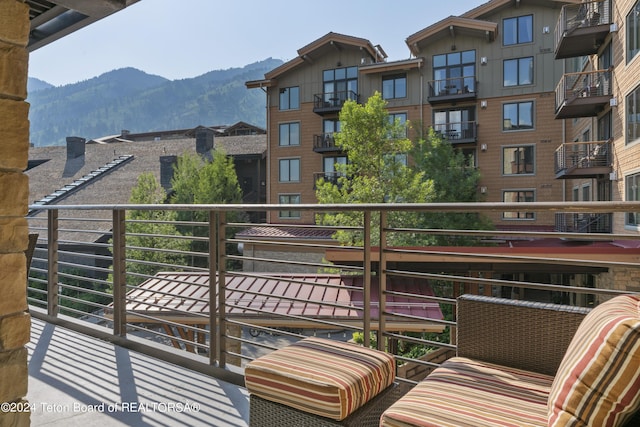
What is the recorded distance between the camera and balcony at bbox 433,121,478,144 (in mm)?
18719

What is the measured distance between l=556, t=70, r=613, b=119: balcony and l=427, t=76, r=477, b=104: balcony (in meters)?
4.25

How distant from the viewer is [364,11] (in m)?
66.8

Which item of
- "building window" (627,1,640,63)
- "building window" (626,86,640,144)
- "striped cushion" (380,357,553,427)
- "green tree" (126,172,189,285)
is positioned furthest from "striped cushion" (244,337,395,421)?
"green tree" (126,172,189,285)

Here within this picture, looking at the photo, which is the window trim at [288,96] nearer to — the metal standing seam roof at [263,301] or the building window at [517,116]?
the building window at [517,116]

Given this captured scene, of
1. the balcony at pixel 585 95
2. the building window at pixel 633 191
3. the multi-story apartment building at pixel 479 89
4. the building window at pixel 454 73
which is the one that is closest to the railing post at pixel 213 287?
the building window at pixel 633 191

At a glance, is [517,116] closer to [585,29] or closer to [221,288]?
[585,29]

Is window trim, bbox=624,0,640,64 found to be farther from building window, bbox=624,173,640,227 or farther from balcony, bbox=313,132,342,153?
balcony, bbox=313,132,342,153

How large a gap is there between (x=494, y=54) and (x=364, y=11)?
175ft

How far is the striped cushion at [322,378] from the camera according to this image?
1573mm

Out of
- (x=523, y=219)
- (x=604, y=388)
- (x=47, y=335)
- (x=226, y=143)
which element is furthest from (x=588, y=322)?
(x=226, y=143)

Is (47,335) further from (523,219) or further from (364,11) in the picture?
(364,11)

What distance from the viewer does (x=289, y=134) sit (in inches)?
851

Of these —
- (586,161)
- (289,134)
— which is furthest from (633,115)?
(289,134)

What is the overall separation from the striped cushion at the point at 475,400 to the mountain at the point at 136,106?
3982 inches
